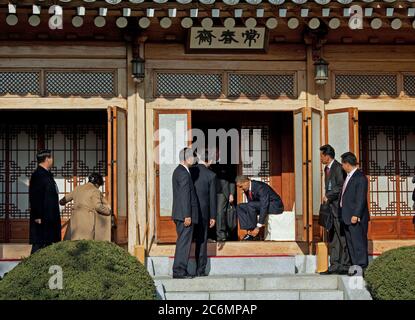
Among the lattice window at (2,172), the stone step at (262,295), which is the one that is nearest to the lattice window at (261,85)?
the stone step at (262,295)

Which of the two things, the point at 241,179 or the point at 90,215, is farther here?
the point at 241,179

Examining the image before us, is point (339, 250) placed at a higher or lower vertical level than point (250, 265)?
higher

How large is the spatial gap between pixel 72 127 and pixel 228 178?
294 centimetres

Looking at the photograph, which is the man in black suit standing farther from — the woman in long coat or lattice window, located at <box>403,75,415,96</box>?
lattice window, located at <box>403,75,415,96</box>

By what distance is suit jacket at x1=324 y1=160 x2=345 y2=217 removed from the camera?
13.7 meters

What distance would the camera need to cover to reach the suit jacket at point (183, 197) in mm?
13125

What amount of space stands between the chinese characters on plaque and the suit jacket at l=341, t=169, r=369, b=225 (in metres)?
2.83

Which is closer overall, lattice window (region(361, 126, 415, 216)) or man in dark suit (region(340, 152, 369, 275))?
man in dark suit (region(340, 152, 369, 275))

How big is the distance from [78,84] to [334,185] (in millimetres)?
4232

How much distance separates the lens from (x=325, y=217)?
548 inches

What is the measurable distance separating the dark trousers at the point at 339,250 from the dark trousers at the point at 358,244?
0.28 meters

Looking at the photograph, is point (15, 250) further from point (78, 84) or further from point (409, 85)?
point (409, 85)

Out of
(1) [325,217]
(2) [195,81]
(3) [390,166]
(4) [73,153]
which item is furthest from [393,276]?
(4) [73,153]

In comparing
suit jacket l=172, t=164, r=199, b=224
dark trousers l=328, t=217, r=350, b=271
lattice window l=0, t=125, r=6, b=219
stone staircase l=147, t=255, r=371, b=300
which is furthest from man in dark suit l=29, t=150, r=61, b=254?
dark trousers l=328, t=217, r=350, b=271
